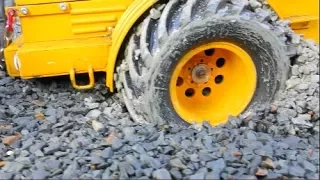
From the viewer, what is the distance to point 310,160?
3.12 meters

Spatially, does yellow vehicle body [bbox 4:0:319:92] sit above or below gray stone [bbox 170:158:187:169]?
above

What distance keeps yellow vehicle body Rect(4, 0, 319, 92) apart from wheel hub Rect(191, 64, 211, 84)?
543 millimetres

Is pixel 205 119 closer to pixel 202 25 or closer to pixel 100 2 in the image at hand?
pixel 202 25

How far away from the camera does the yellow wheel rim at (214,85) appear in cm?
371

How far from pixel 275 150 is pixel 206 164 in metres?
0.42

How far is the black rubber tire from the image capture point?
347 centimetres

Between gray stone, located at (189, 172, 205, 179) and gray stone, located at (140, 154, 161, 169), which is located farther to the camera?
gray stone, located at (140, 154, 161, 169)

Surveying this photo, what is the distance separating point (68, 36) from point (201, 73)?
3.08 ft

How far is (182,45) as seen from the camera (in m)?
3.47

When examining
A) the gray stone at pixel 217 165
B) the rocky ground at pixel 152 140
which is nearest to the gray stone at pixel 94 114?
the rocky ground at pixel 152 140

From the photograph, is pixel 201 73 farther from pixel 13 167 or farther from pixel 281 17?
pixel 13 167

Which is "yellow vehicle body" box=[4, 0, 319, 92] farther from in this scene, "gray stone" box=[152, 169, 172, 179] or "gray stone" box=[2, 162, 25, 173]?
"gray stone" box=[152, 169, 172, 179]

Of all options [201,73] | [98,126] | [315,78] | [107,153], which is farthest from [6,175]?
[315,78]

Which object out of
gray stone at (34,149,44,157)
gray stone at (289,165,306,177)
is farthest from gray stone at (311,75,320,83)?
gray stone at (34,149,44,157)
